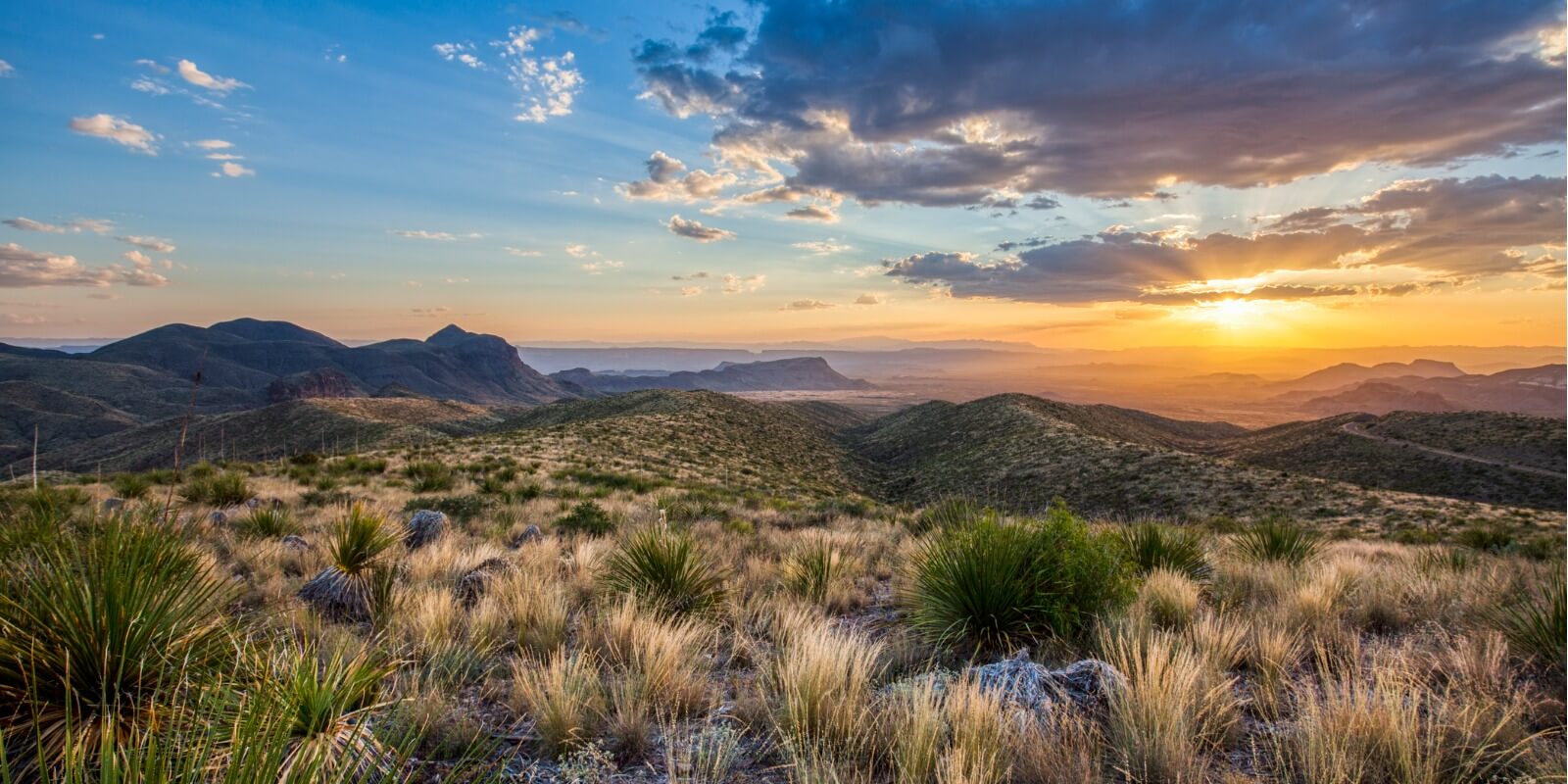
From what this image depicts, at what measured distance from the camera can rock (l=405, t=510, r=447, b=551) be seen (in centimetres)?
905

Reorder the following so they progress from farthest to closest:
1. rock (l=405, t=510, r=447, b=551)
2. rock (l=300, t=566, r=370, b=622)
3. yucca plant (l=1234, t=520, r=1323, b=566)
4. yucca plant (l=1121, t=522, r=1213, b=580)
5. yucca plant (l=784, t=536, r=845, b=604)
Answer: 1. rock (l=405, t=510, r=447, b=551)
2. yucca plant (l=1234, t=520, r=1323, b=566)
3. yucca plant (l=1121, t=522, r=1213, b=580)
4. yucca plant (l=784, t=536, r=845, b=604)
5. rock (l=300, t=566, r=370, b=622)

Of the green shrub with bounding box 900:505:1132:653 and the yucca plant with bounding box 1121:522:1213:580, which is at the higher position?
the green shrub with bounding box 900:505:1132:653

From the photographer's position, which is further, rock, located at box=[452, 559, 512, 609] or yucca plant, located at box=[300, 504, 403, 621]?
rock, located at box=[452, 559, 512, 609]

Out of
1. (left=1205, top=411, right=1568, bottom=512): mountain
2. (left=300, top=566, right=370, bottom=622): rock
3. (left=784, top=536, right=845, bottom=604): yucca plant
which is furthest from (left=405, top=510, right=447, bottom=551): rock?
(left=1205, top=411, right=1568, bottom=512): mountain

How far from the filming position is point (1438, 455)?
46938 millimetres

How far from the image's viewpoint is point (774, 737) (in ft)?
11.9

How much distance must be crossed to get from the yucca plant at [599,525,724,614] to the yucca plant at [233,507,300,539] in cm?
596

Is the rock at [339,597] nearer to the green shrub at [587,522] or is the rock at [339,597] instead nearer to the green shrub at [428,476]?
the green shrub at [587,522]

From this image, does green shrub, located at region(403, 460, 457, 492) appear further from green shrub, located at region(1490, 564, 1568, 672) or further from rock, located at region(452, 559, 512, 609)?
green shrub, located at region(1490, 564, 1568, 672)

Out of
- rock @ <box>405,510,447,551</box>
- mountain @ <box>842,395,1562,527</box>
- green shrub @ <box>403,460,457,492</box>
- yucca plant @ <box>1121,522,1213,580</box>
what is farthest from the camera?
mountain @ <box>842,395,1562,527</box>

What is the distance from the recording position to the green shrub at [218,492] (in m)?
12.6

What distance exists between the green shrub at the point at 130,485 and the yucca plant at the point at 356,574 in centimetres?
941

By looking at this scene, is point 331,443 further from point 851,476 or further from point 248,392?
point 248,392

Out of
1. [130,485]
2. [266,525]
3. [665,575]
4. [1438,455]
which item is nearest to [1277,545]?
[665,575]
